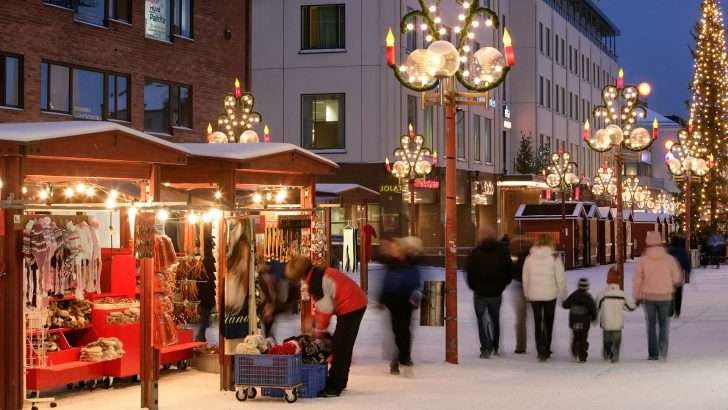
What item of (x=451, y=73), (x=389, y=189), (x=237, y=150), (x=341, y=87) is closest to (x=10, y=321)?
(x=237, y=150)

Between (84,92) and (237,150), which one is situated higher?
(84,92)

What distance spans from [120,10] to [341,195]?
8.83m

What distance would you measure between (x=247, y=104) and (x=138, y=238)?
17951 mm

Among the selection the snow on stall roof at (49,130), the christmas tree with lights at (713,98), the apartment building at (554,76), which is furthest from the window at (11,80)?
the christmas tree with lights at (713,98)

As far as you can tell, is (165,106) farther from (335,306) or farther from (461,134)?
(461,134)

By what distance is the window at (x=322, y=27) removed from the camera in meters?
55.2

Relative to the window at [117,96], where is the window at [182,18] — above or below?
above

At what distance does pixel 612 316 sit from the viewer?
1844 centimetres

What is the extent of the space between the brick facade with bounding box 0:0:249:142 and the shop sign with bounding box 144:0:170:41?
24 centimetres

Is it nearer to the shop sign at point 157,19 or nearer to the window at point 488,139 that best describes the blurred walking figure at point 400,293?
the shop sign at point 157,19

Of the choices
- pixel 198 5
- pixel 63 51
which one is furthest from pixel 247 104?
pixel 198 5

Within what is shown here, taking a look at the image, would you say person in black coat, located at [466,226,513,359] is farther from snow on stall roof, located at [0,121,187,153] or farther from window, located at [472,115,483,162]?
window, located at [472,115,483,162]

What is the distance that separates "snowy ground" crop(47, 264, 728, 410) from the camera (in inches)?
574

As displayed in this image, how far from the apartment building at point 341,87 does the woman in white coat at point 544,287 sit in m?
35.0
